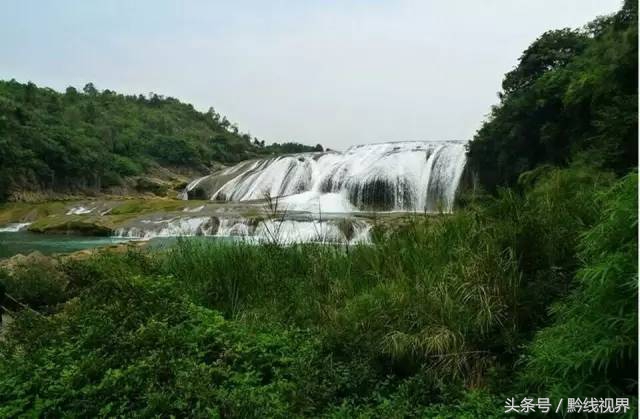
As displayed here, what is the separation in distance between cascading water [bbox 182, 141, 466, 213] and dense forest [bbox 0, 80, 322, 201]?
1089 cm

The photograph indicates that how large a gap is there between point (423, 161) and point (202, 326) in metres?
19.8

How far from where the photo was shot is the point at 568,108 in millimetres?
13695

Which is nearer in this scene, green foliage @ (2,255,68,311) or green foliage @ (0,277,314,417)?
green foliage @ (0,277,314,417)

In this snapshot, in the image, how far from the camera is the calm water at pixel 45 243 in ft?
44.8

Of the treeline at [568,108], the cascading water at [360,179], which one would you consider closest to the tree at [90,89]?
the cascading water at [360,179]

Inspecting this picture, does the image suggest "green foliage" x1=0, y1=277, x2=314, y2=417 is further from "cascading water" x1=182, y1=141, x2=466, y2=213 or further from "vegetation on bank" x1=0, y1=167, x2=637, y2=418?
"cascading water" x1=182, y1=141, x2=466, y2=213

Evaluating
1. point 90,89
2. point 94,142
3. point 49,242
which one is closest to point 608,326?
point 49,242

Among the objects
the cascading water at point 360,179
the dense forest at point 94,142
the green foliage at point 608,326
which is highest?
the dense forest at point 94,142

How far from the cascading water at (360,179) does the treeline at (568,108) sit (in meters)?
2.07

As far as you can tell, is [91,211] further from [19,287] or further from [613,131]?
[613,131]

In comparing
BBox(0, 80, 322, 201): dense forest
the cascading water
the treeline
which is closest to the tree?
BBox(0, 80, 322, 201): dense forest

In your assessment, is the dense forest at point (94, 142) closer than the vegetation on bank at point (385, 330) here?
No

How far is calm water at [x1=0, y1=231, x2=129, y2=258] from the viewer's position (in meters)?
13.6

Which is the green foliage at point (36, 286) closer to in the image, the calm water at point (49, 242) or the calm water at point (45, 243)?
the calm water at point (49, 242)
